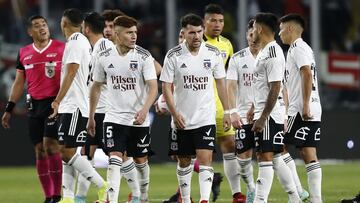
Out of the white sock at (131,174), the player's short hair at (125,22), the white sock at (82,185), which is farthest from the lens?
the white sock at (82,185)

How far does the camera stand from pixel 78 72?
53.3 feet

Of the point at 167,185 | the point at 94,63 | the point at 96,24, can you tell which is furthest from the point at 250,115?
the point at 167,185

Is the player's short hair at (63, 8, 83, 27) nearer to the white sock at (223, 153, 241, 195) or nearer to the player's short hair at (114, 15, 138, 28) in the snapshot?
the player's short hair at (114, 15, 138, 28)

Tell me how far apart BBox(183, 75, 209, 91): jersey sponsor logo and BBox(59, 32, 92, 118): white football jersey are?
5.36 feet

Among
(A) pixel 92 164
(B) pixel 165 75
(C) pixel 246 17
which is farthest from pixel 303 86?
(C) pixel 246 17

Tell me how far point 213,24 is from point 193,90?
2067mm

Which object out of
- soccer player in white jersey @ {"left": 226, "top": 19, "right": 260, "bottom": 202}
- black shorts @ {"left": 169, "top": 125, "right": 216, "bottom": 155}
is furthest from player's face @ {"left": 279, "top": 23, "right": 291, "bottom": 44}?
black shorts @ {"left": 169, "top": 125, "right": 216, "bottom": 155}

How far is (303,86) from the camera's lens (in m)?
15.3

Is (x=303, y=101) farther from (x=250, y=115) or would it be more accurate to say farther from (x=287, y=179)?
(x=287, y=179)

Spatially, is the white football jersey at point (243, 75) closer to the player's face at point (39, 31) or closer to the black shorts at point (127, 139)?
the black shorts at point (127, 139)

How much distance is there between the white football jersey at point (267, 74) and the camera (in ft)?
48.5

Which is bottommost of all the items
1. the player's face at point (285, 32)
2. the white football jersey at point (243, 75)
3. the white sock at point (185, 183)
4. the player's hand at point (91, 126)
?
the white sock at point (185, 183)

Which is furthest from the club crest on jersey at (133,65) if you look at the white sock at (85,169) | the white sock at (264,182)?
the white sock at (264,182)

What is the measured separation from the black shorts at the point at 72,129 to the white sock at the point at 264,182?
8.16 ft
